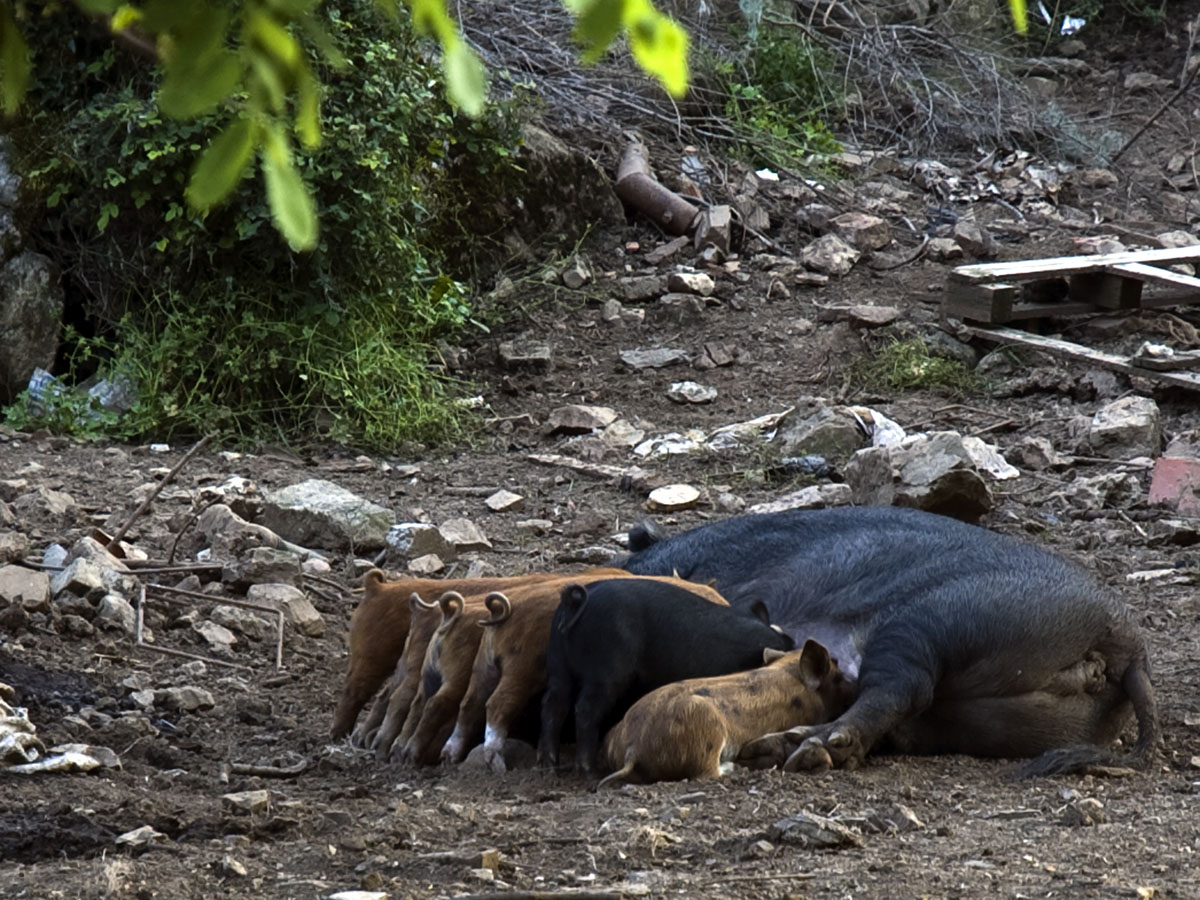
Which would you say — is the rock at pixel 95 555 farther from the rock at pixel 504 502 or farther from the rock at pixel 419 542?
the rock at pixel 504 502

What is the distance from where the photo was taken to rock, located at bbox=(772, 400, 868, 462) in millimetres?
7598

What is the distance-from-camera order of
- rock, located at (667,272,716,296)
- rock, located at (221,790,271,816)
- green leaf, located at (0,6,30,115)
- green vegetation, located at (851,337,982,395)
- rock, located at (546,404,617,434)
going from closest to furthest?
green leaf, located at (0,6,30,115), rock, located at (221,790,271,816), rock, located at (546,404,617,434), green vegetation, located at (851,337,982,395), rock, located at (667,272,716,296)

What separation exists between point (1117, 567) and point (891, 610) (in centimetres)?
215

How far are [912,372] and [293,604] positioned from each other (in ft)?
14.1

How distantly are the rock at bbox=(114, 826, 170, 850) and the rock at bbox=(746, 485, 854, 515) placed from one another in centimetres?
385

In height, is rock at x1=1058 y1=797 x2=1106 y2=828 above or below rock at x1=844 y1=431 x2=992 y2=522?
below

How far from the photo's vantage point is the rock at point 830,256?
10070 millimetres

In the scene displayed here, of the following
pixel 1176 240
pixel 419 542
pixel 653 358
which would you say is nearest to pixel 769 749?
pixel 419 542

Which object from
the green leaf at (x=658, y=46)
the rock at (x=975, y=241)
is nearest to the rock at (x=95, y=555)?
the green leaf at (x=658, y=46)

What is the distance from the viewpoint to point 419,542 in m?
6.27

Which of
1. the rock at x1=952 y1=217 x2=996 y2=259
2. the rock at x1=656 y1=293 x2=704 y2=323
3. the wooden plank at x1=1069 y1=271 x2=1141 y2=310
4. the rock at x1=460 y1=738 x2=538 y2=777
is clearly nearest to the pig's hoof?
the rock at x1=460 y1=738 x2=538 y2=777

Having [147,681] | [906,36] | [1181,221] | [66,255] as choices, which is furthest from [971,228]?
[147,681]

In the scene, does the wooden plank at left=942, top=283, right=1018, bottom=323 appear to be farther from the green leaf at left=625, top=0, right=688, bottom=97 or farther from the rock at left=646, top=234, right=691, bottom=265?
the green leaf at left=625, top=0, right=688, bottom=97

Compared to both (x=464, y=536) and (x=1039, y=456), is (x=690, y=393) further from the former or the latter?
(x=464, y=536)
